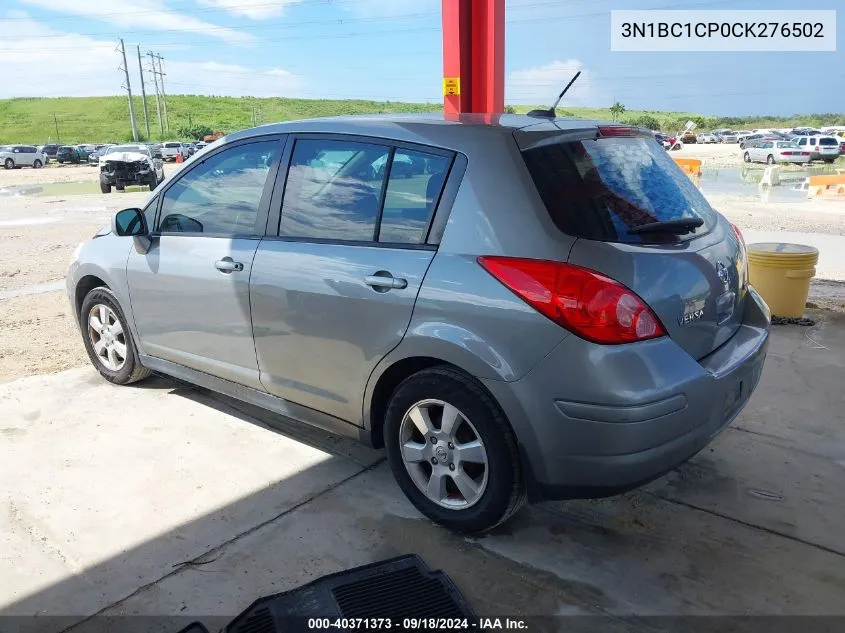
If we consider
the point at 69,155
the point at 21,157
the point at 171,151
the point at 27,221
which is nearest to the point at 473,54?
the point at 27,221

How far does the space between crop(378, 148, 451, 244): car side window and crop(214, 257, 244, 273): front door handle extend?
92 centimetres

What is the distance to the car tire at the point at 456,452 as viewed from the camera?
267 cm

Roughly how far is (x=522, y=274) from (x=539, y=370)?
362 mm

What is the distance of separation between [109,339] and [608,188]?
11.6 feet

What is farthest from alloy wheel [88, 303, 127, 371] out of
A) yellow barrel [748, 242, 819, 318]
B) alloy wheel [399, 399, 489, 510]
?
yellow barrel [748, 242, 819, 318]

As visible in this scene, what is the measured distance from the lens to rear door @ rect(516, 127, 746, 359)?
8.26 ft

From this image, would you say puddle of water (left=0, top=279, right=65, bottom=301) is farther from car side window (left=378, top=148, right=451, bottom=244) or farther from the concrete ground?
car side window (left=378, top=148, right=451, bottom=244)

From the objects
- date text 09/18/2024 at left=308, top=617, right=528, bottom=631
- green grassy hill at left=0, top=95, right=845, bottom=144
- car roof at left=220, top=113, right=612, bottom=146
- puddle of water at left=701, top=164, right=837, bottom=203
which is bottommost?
puddle of water at left=701, top=164, right=837, bottom=203

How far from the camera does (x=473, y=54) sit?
7.58m

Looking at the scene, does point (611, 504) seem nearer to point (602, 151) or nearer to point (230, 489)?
point (602, 151)

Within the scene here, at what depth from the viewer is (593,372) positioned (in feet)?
7.87

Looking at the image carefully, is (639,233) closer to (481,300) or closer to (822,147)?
(481,300)

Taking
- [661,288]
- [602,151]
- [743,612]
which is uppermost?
[602,151]

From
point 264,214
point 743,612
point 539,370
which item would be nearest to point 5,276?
point 264,214
